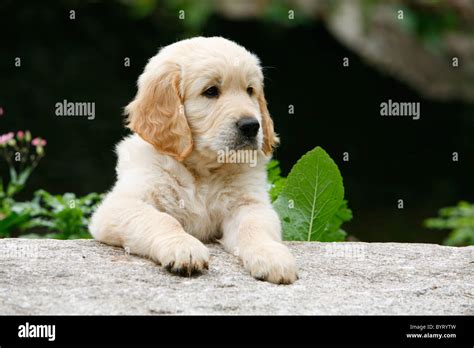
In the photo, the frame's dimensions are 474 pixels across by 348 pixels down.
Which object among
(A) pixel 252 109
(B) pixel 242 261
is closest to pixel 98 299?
(B) pixel 242 261

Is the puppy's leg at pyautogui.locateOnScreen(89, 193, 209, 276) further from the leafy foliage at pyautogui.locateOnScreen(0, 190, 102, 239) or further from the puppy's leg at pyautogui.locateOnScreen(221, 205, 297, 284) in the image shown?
the leafy foliage at pyautogui.locateOnScreen(0, 190, 102, 239)

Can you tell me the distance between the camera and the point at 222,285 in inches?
171

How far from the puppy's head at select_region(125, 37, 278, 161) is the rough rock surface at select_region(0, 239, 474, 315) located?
0.68m

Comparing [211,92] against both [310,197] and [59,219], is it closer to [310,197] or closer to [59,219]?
[310,197]

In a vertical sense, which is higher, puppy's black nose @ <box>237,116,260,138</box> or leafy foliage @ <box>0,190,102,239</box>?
puppy's black nose @ <box>237,116,260,138</box>

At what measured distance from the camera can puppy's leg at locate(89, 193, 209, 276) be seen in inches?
174

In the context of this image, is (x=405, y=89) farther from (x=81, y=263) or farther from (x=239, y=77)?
(x=81, y=263)

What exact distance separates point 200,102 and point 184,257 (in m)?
1.11

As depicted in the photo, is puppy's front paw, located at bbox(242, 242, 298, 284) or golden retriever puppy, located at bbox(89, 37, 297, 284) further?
golden retriever puppy, located at bbox(89, 37, 297, 284)

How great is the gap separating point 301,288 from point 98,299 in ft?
3.50

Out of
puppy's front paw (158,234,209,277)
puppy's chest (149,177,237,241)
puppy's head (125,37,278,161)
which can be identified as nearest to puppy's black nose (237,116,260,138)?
puppy's head (125,37,278,161)

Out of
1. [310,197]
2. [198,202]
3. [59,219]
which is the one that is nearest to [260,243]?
[198,202]

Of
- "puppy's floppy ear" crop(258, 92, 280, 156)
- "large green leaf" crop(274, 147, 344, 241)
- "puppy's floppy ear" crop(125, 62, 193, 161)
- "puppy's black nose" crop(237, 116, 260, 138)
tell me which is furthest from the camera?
"large green leaf" crop(274, 147, 344, 241)

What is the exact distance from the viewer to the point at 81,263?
4.57m
